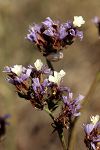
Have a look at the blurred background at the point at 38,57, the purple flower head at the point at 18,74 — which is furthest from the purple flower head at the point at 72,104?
the blurred background at the point at 38,57

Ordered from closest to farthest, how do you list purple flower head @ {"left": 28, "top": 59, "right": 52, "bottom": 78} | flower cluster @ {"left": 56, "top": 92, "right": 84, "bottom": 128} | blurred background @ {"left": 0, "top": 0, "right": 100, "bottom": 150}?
flower cluster @ {"left": 56, "top": 92, "right": 84, "bottom": 128}, purple flower head @ {"left": 28, "top": 59, "right": 52, "bottom": 78}, blurred background @ {"left": 0, "top": 0, "right": 100, "bottom": 150}

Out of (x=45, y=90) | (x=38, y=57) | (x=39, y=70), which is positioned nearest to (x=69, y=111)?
(x=45, y=90)

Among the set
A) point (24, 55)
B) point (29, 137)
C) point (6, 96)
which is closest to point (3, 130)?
point (6, 96)

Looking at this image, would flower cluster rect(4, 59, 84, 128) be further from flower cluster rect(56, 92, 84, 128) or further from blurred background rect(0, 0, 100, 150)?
blurred background rect(0, 0, 100, 150)

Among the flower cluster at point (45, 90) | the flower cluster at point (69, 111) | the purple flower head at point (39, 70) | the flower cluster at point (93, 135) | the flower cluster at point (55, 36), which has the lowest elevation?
the flower cluster at point (93, 135)

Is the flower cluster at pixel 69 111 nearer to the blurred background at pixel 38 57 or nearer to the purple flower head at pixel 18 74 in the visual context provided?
the purple flower head at pixel 18 74

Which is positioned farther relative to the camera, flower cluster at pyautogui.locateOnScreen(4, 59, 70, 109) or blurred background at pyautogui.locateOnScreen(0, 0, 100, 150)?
blurred background at pyautogui.locateOnScreen(0, 0, 100, 150)

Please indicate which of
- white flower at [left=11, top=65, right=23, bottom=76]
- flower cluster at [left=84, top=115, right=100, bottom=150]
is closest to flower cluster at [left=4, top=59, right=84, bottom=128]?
white flower at [left=11, top=65, right=23, bottom=76]
